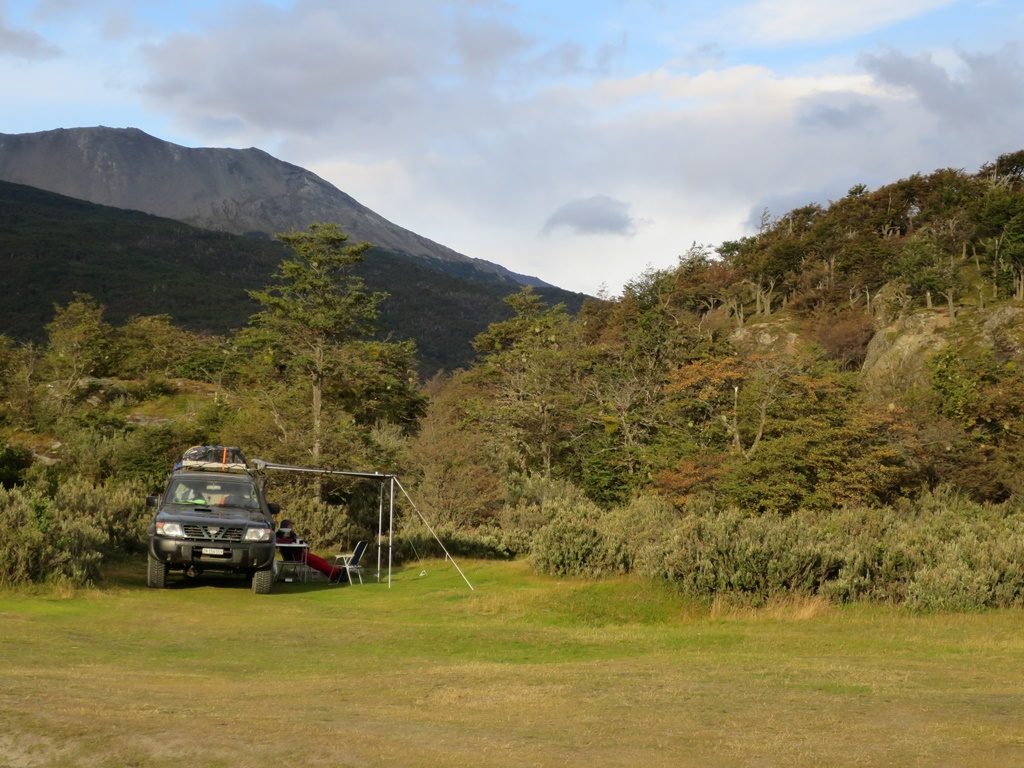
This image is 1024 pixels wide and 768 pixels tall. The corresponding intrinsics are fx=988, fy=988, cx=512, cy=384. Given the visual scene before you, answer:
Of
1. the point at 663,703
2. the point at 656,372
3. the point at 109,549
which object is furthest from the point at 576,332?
the point at 663,703

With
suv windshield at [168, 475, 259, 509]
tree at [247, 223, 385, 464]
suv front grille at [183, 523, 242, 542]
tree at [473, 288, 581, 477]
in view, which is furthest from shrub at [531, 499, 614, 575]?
tree at [473, 288, 581, 477]

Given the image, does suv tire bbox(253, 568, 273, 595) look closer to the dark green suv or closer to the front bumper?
the dark green suv

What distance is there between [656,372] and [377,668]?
41630mm

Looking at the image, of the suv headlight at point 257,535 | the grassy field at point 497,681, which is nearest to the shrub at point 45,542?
the grassy field at point 497,681

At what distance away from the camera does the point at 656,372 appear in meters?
50.9

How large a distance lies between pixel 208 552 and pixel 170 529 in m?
0.75

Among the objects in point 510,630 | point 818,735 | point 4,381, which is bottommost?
point 510,630

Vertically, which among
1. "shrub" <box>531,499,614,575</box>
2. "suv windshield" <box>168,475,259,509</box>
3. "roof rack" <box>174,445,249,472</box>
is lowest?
"shrub" <box>531,499,614,575</box>

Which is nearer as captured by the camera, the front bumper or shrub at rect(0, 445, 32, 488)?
the front bumper

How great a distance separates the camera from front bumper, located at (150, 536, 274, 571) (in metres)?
16.3

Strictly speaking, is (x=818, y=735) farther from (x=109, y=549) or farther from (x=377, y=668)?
(x=109, y=549)

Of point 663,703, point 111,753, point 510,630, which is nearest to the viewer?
point 111,753

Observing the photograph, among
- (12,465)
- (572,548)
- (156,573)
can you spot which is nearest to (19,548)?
(156,573)

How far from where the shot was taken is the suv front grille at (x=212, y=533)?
16484mm
